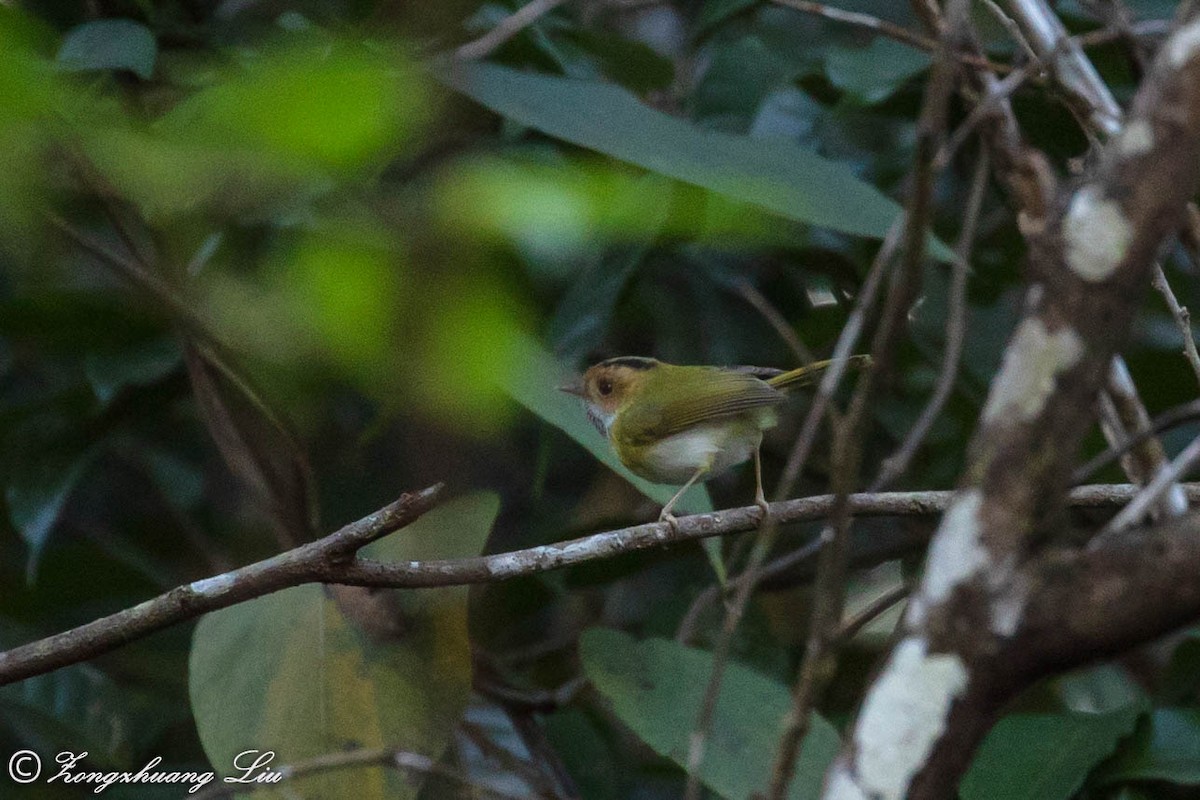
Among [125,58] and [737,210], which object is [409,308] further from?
[125,58]

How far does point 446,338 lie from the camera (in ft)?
2.37

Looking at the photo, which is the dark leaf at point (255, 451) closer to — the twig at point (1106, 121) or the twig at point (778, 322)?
the twig at point (778, 322)

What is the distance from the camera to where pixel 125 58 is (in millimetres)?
2102

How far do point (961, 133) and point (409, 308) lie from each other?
28.8 inches

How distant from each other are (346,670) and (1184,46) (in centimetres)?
156

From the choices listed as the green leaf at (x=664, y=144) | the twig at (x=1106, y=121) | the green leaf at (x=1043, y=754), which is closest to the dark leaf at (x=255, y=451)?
the green leaf at (x=664, y=144)

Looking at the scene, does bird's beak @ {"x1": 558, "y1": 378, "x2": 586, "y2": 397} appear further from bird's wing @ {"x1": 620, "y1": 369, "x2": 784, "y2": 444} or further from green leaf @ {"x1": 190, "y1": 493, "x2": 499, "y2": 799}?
green leaf @ {"x1": 190, "y1": 493, "x2": 499, "y2": 799}

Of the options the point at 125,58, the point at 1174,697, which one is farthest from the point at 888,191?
the point at 125,58

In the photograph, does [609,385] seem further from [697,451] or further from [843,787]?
[843,787]

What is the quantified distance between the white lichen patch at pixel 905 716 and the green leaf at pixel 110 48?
160 centimetres

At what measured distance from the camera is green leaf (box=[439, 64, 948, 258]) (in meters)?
1.59

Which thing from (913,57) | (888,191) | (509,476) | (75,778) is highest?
(913,57)

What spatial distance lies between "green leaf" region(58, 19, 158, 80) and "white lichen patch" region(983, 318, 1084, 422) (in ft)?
5.11

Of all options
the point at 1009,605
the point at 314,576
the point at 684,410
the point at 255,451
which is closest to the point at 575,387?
the point at 684,410
